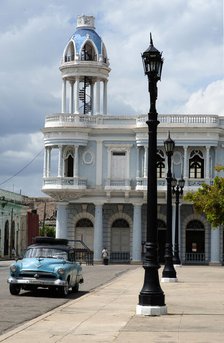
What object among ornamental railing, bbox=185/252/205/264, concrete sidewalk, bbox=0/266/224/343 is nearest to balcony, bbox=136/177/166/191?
ornamental railing, bbox=185/252/205/264

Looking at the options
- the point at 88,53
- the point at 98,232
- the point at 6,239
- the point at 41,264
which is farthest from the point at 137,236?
the point at 41,264

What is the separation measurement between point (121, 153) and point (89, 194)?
13.2ft

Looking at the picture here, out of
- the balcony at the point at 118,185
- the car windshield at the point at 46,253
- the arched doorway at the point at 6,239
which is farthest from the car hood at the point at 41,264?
the arched doorway at the point at 6,239

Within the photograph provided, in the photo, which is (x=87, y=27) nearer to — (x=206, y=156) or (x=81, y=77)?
(x=81, y=77)

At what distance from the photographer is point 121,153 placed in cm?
6159

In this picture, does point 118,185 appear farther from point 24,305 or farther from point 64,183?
point 24,305

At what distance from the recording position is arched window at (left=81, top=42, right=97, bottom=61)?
208 ft

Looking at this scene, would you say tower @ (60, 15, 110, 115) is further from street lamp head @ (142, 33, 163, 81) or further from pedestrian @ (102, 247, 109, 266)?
street lamp head @ (142, 33, 163, 81)

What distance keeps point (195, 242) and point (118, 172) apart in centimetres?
806

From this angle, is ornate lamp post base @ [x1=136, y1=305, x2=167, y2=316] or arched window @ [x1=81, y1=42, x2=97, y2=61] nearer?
ornate lamp post base @ [x1=136, y1=305, x2=167, y2=316]

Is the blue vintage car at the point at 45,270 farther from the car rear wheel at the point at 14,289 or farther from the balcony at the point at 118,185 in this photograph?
the balcony at the point at 118,185

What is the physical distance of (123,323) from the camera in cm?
1599

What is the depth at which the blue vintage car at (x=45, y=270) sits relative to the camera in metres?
23.5

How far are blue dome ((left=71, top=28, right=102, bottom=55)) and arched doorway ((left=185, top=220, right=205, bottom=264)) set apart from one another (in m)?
15.7
